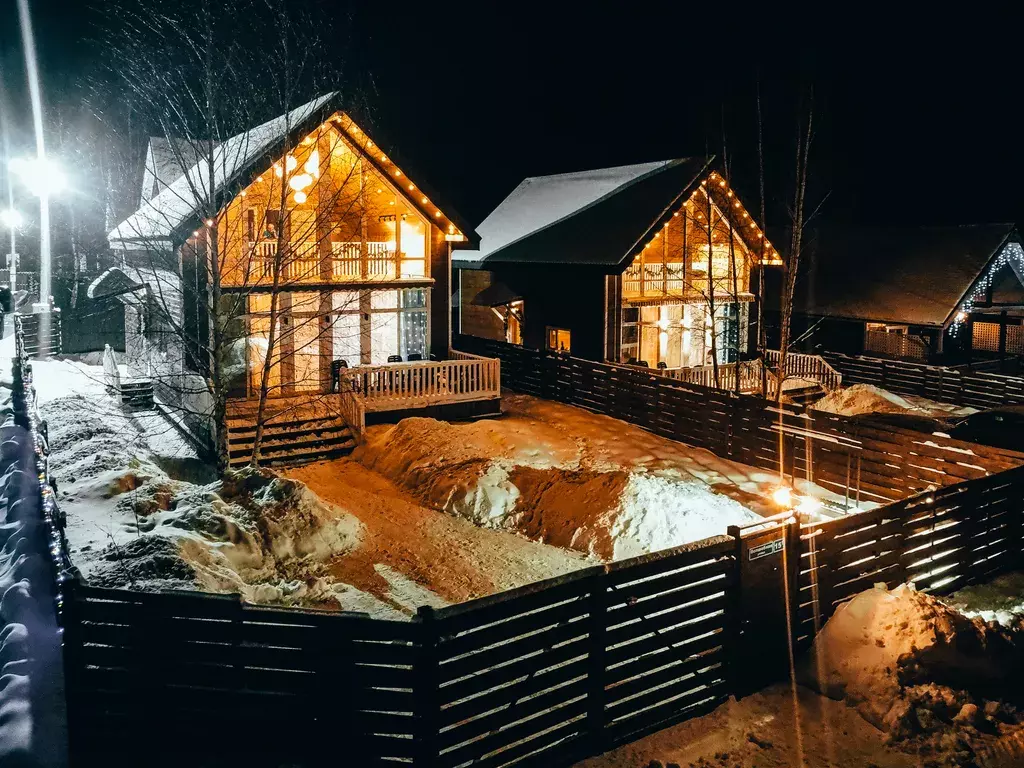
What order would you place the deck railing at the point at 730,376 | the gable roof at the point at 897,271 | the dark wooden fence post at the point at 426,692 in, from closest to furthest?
the dark wooden fence post at the point at 426,692 < the deck railing at the point at 730,376 < the gable roof at the point at 897,271

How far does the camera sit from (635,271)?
1050 inches

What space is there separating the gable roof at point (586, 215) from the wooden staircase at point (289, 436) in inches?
435

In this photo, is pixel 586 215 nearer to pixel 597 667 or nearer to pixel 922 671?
pixel 922 671

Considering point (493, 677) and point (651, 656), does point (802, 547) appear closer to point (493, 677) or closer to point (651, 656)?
point (651, 656)

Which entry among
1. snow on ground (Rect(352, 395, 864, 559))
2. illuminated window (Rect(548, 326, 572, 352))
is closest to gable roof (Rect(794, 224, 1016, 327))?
illuminated window (Rect(548, 326, 572, 352))

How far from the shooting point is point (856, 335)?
98.5ft

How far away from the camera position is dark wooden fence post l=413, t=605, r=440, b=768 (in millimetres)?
5340

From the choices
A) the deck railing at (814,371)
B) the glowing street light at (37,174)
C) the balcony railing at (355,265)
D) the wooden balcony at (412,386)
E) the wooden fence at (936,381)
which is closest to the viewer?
the wooden balcony at (412,386)

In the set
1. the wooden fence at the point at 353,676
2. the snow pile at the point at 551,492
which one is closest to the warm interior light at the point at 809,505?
the snow pile at the point at 551,492

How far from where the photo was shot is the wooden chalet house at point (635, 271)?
998 inches

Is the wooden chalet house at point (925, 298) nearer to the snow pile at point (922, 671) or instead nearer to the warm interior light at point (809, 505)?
the warm interior light at point (809, 505)

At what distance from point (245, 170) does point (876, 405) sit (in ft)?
58.4

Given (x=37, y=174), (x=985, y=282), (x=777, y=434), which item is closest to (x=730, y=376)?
(x=777, y=434)

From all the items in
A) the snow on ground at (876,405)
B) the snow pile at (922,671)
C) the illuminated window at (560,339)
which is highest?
the illuminated window at (560,339)
